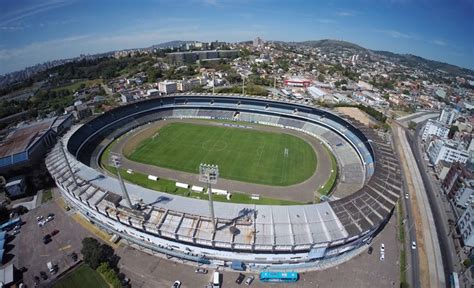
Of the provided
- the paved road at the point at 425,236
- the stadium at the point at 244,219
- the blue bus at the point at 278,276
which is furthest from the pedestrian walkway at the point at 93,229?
the paved road at the point at 425,236

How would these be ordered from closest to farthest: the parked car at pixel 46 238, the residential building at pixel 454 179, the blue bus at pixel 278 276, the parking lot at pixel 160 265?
the blue bus at pixel 278 276
the parking lot at pixel 160 265
the parked car at pixel 46 238
the residential building at pixel 454 179

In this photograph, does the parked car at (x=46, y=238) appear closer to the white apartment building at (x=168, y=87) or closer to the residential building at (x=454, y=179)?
the residential building at (x=454, y=179)

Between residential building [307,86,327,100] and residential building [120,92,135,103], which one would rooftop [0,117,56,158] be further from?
residential building [307,86,327,100]

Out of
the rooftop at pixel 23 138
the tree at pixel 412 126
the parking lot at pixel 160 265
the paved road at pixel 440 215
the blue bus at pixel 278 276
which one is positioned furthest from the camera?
the tree at pixel 412 126

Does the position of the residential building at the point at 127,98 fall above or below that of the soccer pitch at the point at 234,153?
above

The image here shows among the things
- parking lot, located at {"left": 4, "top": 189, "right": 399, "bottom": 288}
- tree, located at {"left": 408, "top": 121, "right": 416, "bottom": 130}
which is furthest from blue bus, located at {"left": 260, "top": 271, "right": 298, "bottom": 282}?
tree, located at {"left": 408, "top": 121, "right": 416, "bottom": 130}

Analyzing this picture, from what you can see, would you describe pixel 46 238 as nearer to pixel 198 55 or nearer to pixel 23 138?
pixel 23 138
